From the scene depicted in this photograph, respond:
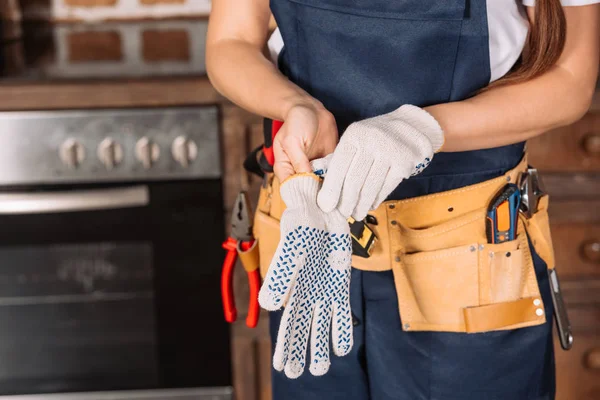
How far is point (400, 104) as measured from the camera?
→ 0.72 m

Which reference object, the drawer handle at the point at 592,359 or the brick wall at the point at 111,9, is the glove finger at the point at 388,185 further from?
the brick wall at the point at 111,9

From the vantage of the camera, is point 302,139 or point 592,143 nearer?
point 302,139

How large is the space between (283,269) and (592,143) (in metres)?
0.89

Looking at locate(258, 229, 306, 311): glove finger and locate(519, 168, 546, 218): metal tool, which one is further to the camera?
locate(519, 168, 546, 218): metal tool

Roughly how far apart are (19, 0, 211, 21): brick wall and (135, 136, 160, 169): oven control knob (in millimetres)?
665

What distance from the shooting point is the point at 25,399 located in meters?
1.37

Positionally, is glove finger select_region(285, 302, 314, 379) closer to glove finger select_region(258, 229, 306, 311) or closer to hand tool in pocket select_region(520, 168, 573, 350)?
glove finger select_region(258, 229, 306, 311)

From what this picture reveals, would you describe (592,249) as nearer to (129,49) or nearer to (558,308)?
(558,308)

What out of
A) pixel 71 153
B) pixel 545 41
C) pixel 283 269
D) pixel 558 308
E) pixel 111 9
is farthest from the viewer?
pixel 111 9

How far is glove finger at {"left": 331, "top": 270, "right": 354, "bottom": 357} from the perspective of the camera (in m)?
0.63

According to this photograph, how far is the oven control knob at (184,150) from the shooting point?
124cm

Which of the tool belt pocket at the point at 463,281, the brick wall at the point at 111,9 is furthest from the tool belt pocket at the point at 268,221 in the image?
the brick wall at the point at 111,9

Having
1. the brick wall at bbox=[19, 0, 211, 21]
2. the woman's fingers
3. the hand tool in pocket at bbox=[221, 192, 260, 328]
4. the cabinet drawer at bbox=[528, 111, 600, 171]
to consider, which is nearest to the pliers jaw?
the hand tool in pocket at bbox=[221, 192, 260, 328]

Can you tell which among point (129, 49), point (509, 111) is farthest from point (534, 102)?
point (129, 49)
